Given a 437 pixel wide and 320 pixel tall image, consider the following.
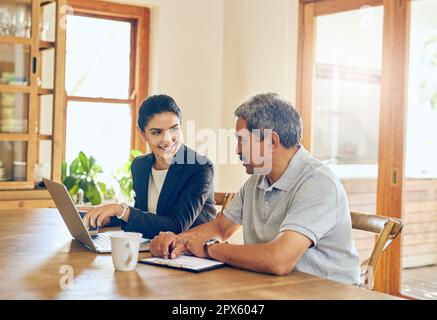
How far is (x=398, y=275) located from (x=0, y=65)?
2640 millimetres

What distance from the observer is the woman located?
222 cm

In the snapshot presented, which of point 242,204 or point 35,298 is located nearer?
point 35,298

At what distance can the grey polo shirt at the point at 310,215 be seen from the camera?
1.74 meters

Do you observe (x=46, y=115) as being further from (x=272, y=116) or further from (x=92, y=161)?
(x=272, y=116)

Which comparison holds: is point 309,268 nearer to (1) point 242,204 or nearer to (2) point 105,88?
(1) point 242,204

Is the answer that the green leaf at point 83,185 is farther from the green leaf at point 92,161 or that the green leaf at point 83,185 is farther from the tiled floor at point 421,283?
the tiled floor at point 421,283

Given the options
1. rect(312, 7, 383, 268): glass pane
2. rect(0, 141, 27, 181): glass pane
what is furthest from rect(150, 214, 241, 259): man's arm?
rect(0, 141, 27, 181): glass pane

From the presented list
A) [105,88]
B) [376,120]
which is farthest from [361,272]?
[105,88]

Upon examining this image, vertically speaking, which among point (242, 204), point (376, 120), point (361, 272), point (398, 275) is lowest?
point (398, 275)

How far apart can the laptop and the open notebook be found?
20 cm

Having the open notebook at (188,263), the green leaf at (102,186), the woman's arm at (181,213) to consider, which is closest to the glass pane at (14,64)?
the green leaf at (102,186)

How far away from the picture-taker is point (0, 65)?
12.0 feet

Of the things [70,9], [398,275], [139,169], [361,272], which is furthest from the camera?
[70,9]

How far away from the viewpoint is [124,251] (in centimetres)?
158
